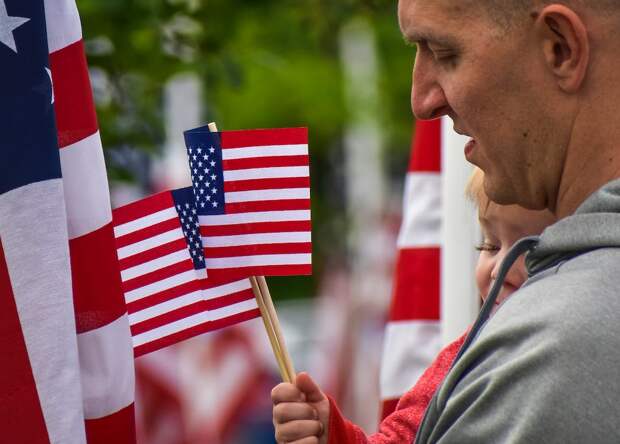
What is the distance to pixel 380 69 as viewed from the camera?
17.6 m

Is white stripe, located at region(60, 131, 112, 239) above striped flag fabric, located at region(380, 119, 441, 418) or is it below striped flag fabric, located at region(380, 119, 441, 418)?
above

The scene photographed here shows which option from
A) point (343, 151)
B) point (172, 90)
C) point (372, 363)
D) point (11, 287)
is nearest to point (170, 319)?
point (11, 287)

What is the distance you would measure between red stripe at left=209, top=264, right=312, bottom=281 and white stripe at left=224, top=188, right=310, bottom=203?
137 millimetres

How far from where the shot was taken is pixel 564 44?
175 centimetres

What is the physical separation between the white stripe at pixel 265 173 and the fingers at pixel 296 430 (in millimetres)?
494

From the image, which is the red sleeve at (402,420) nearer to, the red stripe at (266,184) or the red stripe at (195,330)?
the red stripe at (195,330)

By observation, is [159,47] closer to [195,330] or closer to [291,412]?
[195,330]

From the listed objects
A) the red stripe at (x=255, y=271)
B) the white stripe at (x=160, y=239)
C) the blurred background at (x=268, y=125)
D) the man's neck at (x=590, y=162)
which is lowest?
the blurred background at (x=268, y=125)

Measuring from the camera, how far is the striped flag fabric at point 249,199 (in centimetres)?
246

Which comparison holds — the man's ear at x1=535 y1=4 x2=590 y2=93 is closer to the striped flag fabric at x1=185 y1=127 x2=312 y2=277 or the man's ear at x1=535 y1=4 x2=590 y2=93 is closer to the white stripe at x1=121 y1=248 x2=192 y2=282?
the striped flag fabric at x1=185 y1=127 x2=312 y2=277

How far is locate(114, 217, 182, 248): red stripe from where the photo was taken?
2545 millimetres

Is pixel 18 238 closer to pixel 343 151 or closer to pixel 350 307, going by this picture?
pixel 350 307

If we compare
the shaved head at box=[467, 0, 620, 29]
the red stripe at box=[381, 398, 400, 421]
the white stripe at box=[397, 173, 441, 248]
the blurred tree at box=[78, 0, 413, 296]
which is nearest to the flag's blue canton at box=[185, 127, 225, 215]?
the shaved head at box=[467, 0, 620, 29]

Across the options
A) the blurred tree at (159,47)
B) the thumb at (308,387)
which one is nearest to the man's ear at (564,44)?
the thumb at (308,387)
